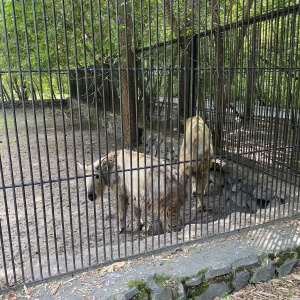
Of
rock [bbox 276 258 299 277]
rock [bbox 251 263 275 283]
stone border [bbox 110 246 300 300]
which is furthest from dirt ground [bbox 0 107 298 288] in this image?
rock [bbox 276 258 299 277]

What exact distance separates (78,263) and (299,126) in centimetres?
337

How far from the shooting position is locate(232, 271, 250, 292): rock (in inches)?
147

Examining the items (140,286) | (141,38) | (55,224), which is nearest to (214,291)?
(140,286)

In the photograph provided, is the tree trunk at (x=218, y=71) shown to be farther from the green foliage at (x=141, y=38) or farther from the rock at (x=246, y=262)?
the rock at (x=246, y=262)

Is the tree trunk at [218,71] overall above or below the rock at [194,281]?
above

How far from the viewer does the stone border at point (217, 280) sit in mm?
3391

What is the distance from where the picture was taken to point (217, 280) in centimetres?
367

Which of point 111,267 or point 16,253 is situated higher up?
point 111,267

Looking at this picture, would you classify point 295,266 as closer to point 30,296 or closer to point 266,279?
point 266,279

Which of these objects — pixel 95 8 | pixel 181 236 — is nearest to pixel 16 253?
pixel 181 236

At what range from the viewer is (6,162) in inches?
388

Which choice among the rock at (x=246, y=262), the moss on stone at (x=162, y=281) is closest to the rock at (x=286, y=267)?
the rock at (x=246, y=262)

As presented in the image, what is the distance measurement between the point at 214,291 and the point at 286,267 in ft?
3.19

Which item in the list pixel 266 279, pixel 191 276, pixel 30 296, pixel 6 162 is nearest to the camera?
pixel 30 296
